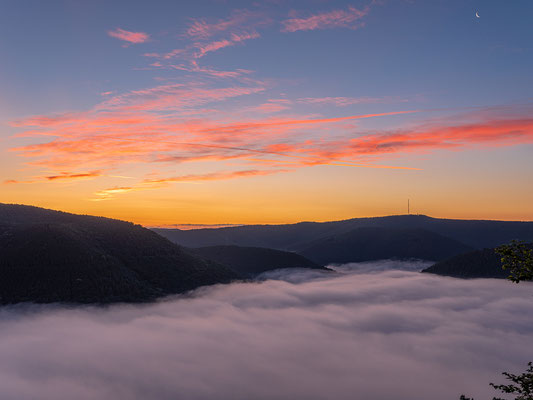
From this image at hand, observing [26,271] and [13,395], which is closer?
[13,395]

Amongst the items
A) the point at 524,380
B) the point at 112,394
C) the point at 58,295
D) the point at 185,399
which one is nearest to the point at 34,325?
the point at 58,295

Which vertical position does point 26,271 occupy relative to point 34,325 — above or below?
above

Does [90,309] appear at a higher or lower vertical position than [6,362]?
higher

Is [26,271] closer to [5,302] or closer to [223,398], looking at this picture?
[5,302]

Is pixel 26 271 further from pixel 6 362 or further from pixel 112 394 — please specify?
pixel 112 394

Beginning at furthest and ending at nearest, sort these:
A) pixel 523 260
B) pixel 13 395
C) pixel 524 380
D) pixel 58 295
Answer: pixel 58 295
pixel 13 395
pixel 524 380
pixel 523 260

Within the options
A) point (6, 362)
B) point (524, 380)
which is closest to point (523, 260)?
point (524, 380)

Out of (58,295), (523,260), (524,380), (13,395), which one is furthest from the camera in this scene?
(58,295)

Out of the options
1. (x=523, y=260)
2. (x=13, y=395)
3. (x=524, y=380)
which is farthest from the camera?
(x=13, y=395)

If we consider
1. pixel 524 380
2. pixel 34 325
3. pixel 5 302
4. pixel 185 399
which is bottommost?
pixel 185 399
